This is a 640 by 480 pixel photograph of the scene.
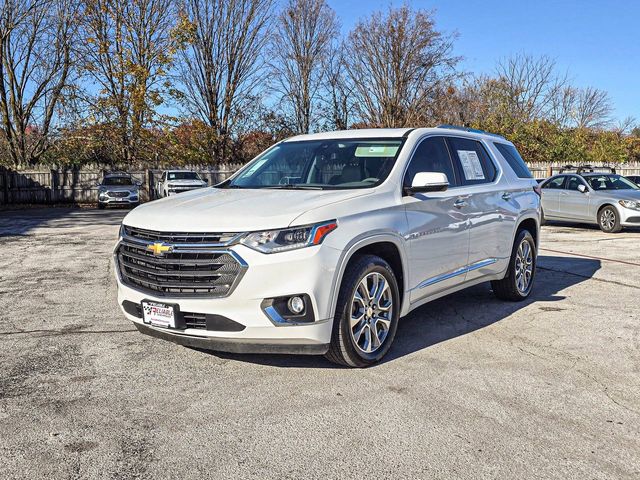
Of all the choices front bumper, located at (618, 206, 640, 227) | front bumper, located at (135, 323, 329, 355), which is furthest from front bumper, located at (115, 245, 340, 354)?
front bumper, located at (618, 206, 640, 227)

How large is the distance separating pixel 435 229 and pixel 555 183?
40.5 feet

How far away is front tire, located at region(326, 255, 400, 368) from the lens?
422 centimetres

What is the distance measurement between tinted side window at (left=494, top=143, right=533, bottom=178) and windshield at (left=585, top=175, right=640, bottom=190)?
9.27 metres

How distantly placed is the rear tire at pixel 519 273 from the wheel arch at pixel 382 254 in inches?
87.7

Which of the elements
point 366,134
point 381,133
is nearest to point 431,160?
point 381,133

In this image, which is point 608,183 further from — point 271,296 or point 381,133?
point 271,296

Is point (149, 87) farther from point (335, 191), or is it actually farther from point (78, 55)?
point (335, 191)

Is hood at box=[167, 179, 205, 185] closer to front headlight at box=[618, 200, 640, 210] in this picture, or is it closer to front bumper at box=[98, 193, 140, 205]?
front bumper at box=[98, 193, 140, 205]

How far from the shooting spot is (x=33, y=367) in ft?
14.8

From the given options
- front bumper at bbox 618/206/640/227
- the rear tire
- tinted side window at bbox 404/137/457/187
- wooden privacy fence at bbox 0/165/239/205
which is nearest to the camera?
tinted side window at bbox 404/137/457/187

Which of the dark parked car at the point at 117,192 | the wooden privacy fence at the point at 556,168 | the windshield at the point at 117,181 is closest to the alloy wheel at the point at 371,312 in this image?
the dark parked car at the point at 117,192

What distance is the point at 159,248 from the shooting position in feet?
13.6

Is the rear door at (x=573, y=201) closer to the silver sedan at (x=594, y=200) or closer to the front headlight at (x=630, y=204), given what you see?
the silver sedan at (x=594, y=200)

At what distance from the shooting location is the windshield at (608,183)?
15250 mm
